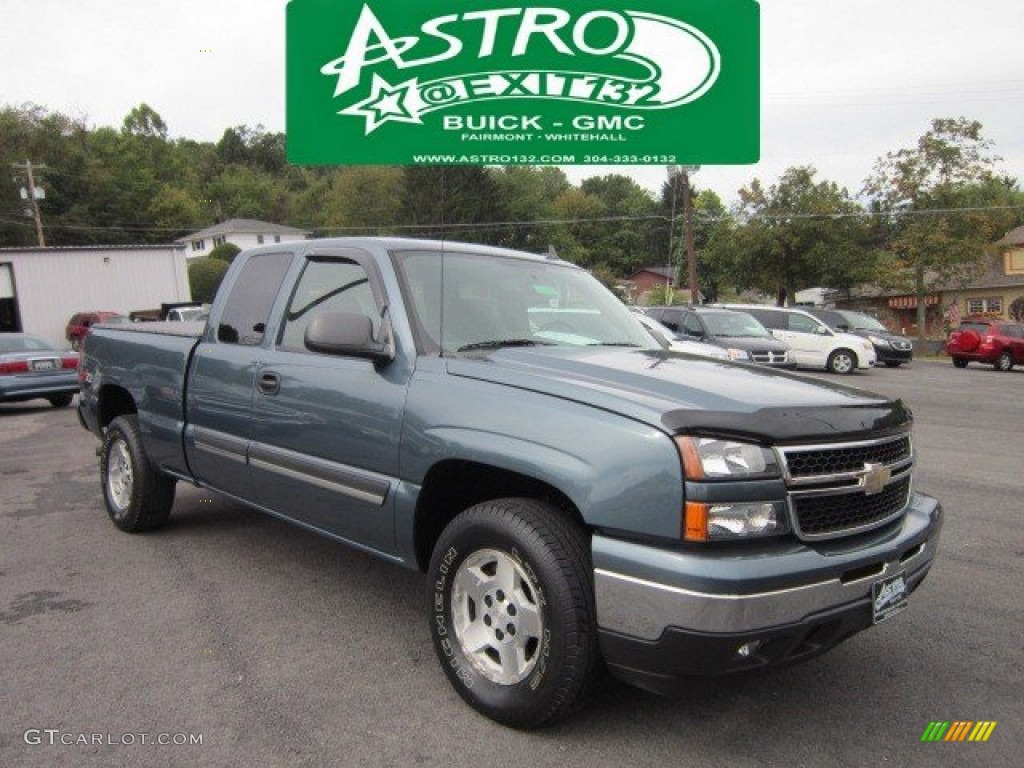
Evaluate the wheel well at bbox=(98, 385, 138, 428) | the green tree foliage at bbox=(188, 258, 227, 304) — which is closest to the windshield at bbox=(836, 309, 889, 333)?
the wheel well at bbox=(98, 385, 138, 428)

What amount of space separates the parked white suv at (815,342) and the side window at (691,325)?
3.86m

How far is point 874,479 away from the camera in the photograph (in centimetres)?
284

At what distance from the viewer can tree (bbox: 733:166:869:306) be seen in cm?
4175

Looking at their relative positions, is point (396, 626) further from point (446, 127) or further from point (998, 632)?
point (446, 127)

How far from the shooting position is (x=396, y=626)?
12.9 ft

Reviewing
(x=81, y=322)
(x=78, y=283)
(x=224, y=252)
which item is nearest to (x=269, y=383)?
(x=81, y=322)

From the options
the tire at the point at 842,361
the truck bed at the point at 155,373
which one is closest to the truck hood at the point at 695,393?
the truck bed at the point at 155,373

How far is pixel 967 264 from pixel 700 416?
129 feet

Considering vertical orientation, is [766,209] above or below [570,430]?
above

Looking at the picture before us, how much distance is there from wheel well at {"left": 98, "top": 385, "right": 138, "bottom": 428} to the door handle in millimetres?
2266

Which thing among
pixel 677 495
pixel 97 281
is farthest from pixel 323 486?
pixel 97 281

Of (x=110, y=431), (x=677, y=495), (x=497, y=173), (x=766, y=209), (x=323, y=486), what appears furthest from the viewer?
(x=497, y=173)

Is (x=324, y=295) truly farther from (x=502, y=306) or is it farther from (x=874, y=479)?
(x=874, y=479)

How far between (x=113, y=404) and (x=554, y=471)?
462 centimetres
